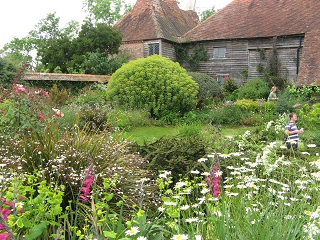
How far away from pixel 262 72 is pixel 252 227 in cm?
2257

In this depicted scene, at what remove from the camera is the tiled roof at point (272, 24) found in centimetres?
1973

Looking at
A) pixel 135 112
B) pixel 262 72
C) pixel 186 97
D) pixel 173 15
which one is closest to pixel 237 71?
pixel 262 72

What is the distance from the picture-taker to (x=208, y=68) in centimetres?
2639

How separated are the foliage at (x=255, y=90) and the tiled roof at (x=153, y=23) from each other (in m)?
8.01

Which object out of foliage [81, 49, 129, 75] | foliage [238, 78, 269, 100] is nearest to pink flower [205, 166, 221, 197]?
foliage [238, 78, 269, 100]

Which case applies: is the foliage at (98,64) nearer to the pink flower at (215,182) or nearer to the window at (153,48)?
the window at (153,48)

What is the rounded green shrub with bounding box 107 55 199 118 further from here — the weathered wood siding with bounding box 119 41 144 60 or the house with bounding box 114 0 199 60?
the weathered wood siding with bounding box 119 41 144 60

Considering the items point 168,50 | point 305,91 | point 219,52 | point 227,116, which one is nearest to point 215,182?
point 227,116

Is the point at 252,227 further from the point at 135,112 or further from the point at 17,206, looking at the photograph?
the point at 135,112

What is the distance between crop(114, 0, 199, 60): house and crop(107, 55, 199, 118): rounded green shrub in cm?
1120

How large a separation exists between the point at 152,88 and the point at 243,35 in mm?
11914

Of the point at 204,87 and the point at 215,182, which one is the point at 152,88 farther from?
the point at 215,182

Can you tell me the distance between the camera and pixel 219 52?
84.6ft

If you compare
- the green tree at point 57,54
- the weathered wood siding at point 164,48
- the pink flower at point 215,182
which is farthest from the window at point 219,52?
the pink flower at point 215,182
